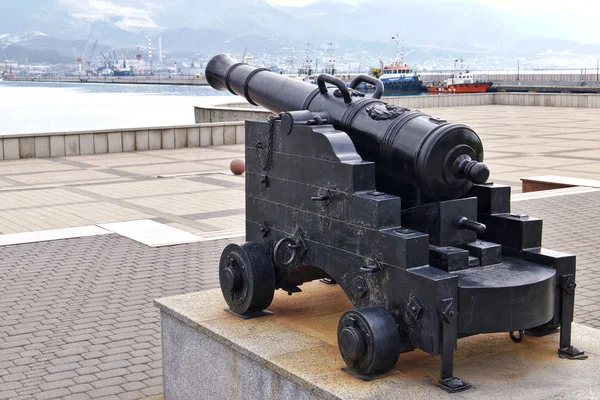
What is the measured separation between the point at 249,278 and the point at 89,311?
252cm

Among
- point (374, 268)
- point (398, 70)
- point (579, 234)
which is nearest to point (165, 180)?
point (579, 234)

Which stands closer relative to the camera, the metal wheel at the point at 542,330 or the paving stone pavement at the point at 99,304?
the metal wheel at the point at 542,330

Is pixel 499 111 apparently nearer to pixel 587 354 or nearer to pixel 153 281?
pixel 153 281

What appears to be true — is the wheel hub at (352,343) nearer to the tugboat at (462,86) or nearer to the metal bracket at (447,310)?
the metal bracket at (447,310)

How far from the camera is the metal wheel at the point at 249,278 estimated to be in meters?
4.32

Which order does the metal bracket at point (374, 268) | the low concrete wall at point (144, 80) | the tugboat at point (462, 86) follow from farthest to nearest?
the low concrete wall at point (144, 80), the tugboat at point (462, 86), the metal bracket at point (374, 268)

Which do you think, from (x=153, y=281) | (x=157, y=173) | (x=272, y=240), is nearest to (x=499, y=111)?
(x=157, y=173)

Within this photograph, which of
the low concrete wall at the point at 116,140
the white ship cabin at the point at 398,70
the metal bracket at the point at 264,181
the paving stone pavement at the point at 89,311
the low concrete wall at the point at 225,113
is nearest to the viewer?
the metal bracket at the point at 264,181

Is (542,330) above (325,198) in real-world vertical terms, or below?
below

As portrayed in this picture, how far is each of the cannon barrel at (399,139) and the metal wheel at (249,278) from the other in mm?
723

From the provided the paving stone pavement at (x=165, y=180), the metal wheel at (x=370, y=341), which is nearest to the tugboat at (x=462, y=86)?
the paving stone pavement at (x=165, y=180)

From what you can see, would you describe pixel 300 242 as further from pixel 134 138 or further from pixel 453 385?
pixel 134 138

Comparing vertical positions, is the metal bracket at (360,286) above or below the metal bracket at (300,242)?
below

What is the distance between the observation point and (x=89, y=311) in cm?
643
